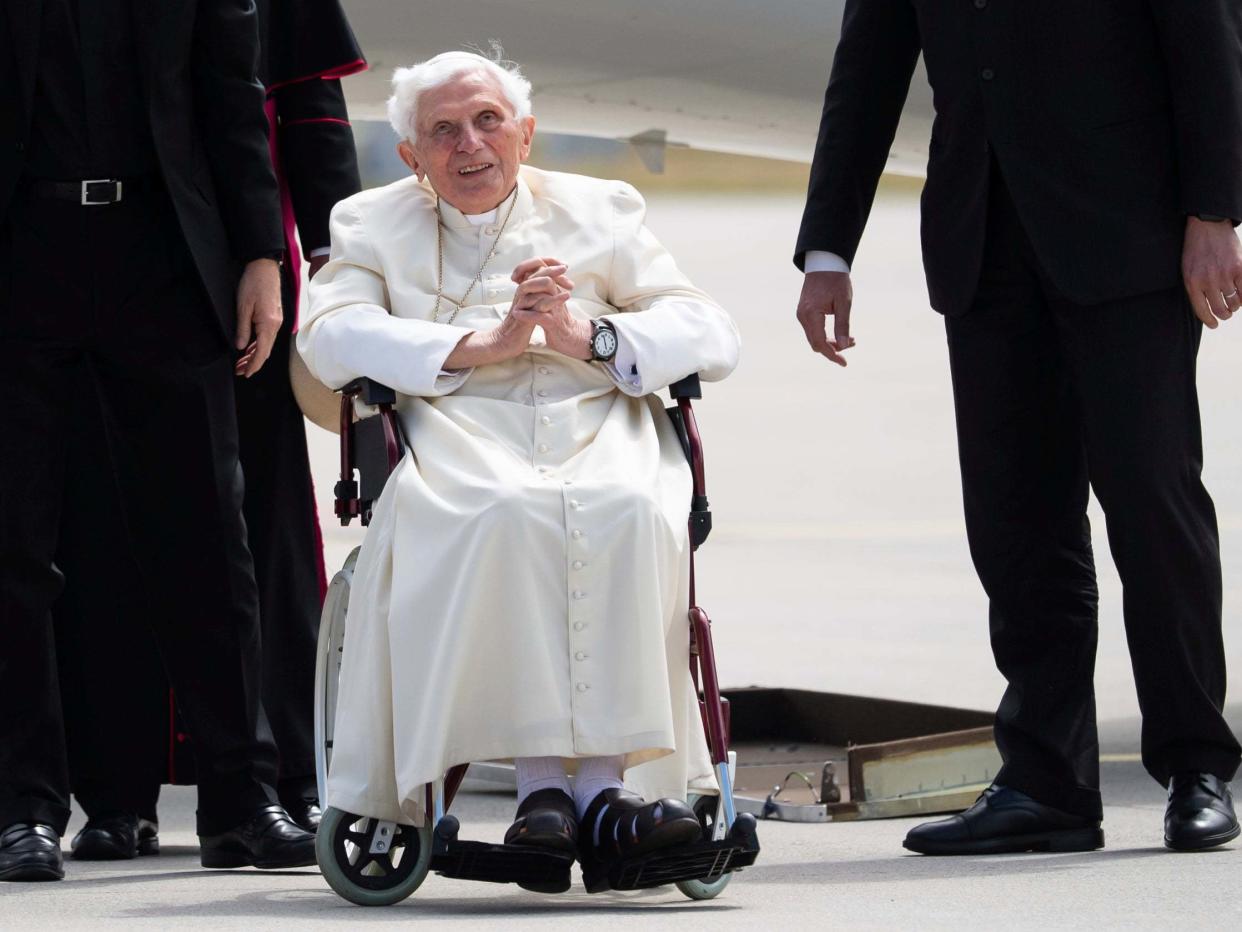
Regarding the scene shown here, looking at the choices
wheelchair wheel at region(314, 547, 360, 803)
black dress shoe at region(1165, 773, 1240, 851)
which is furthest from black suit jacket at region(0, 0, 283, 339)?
black dress shoe at region(1165, 773, 1240, 851)

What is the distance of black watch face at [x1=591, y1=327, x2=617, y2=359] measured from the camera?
324cm

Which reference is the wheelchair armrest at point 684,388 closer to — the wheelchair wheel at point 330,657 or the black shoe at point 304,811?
the wheelchair wheel at point 330,657

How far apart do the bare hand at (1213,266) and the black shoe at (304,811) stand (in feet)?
5.61

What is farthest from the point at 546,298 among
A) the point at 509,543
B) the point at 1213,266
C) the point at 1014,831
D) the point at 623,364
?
the point at 1014,831

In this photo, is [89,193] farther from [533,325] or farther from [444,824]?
[444,824]

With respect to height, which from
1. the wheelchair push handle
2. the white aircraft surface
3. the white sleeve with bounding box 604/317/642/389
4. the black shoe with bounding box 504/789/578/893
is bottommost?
the black shoe with bounding box 504/789/578/893

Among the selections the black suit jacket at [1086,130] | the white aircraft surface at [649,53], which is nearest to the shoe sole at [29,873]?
the black suit jacket at [1086,130]

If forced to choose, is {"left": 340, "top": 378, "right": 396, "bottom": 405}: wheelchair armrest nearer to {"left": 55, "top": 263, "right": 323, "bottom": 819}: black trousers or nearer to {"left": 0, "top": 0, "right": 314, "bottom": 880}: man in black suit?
{"left": 0, "top": 0, "right": 314, "bottom": 880}: man in black suit

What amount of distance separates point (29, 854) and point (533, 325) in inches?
43.0

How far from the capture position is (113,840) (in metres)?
3.67

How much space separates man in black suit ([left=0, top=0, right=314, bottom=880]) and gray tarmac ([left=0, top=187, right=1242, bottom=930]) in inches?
8.9

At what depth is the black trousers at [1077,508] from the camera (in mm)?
3414

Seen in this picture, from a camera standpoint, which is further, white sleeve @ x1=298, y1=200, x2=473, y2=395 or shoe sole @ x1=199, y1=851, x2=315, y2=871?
shoe sole @ x1=199, y1=851, x2=315, y2=871

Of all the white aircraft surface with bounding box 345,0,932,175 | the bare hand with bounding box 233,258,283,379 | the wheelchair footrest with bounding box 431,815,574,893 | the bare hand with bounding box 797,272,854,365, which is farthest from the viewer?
the white aircraft surface with bounding box 345,0,932,175
